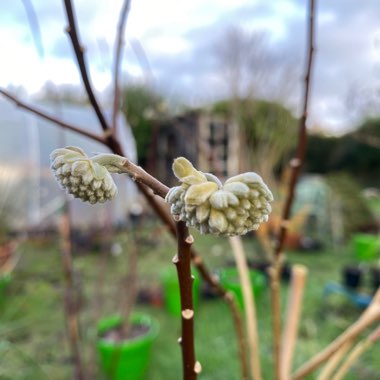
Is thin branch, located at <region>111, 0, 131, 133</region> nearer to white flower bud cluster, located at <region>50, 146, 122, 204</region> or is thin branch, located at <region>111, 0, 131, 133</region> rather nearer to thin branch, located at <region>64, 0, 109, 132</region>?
thin branch, located at <region>64, 0, 109, 132</region>

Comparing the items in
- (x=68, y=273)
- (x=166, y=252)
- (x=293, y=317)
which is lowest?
(x=166, y=252)

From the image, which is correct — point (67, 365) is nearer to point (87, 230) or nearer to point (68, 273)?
point (68, 273)

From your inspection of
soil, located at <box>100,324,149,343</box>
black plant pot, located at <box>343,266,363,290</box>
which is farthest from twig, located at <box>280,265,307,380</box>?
black plant pot, located at <box>343,266,363,290</box>

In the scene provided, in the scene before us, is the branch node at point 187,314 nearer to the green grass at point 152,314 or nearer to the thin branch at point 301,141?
the thin branch at point 301,141

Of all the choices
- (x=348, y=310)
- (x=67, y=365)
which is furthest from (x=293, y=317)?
(x=348, y=310)

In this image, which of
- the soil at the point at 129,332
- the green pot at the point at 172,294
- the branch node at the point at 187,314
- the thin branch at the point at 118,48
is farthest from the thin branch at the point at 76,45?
the green pot at the point at 172,294

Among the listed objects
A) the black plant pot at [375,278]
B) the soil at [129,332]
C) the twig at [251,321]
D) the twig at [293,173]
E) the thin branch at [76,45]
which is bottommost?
the black plant pot at [375,278]

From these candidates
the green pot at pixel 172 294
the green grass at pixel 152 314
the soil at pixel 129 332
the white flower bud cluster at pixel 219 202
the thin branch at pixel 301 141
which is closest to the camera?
the white flower bud cluster at pixel 219 202

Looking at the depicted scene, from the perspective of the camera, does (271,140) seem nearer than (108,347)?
No
